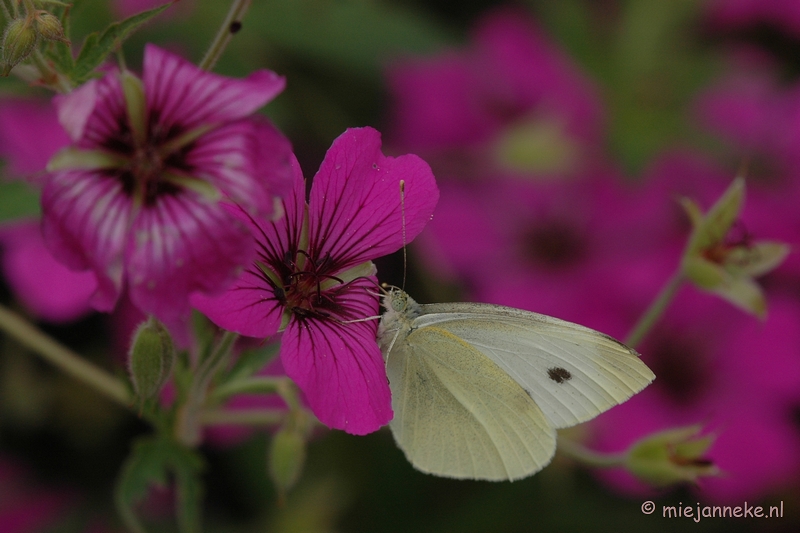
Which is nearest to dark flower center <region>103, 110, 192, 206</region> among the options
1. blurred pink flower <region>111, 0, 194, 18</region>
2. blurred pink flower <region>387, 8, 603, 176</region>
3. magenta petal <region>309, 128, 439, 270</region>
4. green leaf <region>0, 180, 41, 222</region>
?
magenta petal <region>309, 128, 439, 270</region>

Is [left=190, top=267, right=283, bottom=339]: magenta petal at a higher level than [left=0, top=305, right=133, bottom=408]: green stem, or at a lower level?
higher

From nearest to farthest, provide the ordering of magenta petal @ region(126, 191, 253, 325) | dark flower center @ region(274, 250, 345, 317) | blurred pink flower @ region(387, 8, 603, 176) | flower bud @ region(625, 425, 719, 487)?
magenta petal @ region(126, 191, 253, 325) → dark flower center @ region(274, 250, 345, 317) → flower bud @ region(625, 425, 719, 487) → blurred pink flower @ region(387, 8, 603, 176)

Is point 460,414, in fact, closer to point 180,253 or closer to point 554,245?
point 180,253

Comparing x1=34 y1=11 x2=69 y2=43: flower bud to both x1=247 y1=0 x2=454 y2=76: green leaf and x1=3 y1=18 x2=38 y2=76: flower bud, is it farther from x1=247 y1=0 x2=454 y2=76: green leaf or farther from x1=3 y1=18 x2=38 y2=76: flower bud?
x1=247 y1=0 x2=454 y2=76: green leaf

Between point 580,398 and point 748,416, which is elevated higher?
point 748,416

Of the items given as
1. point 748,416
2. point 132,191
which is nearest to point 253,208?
point 132,191

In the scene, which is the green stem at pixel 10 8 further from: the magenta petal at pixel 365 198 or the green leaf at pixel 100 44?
the magenta petal at pixel 365 198

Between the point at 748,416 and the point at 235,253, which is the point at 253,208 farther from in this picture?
the point at 748,416

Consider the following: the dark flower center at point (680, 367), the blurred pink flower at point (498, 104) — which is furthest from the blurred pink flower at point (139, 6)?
the dark flower center at point (680, 367)
